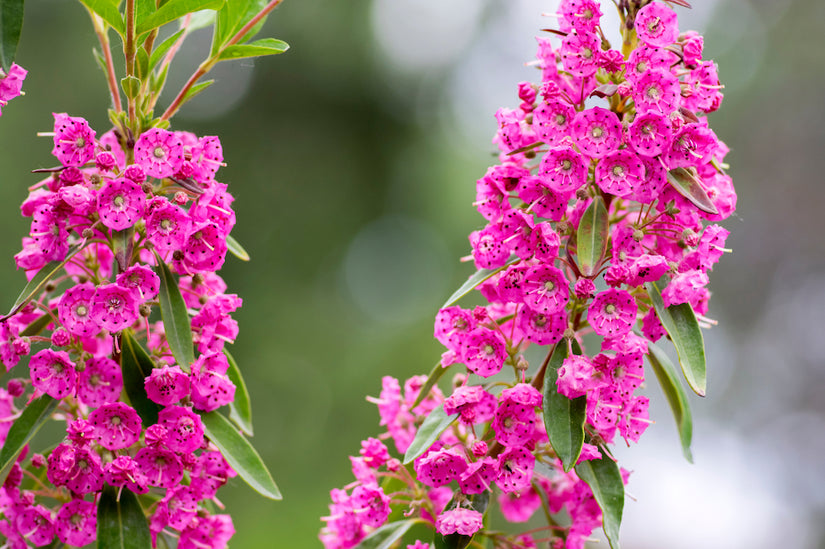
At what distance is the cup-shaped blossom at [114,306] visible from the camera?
139 cm

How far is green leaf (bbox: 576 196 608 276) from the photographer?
1.40 meters

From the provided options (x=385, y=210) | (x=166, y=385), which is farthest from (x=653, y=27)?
(x=385, y=210)

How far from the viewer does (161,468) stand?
1475 mm

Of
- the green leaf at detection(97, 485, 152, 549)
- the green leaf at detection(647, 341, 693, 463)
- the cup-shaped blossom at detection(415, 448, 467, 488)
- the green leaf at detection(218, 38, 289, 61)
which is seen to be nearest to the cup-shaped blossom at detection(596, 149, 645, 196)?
the green leaf at detection(647, 341, 693, 463)

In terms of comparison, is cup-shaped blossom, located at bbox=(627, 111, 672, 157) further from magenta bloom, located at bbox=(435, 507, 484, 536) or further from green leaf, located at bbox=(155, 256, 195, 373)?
green leaf, located at bbox=(155, 256, 195, 373)

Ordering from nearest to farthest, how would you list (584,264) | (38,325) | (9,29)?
(9,29)
(584,264)
(38,325)

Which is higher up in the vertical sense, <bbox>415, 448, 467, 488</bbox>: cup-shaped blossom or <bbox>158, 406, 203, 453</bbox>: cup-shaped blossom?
<bbox>158, 406, 203, 453</bbox>: cup-shaped blossom

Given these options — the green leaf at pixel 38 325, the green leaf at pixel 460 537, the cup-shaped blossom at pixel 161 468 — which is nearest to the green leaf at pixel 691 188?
the green leaf at pixel 460 537

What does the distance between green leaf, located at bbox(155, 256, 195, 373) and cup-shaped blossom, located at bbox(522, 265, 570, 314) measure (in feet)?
2.08

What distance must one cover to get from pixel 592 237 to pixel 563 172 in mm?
134

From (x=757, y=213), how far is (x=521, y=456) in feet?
22.5

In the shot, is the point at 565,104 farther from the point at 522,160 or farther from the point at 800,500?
the point at 800,500

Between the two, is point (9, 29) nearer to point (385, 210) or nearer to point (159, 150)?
point (159, 150)

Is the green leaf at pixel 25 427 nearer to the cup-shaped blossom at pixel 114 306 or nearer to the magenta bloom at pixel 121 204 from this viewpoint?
the cup-shaped blossom at pixel 114 306
